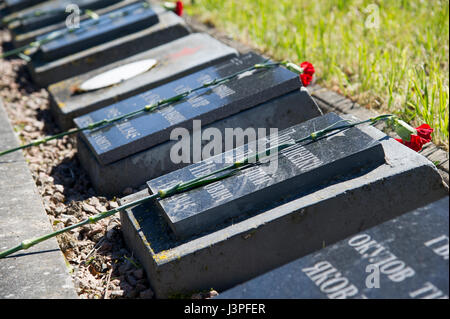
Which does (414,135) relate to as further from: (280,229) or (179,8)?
(179,8)

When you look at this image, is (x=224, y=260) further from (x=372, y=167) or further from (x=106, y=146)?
(x=106, y=146)

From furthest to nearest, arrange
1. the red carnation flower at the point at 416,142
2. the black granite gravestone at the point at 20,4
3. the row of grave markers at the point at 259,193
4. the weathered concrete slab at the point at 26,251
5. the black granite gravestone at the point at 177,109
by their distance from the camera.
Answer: the black granite gravestone at the point at 20,4
the black granite gravestone at the point at 177,109
the red carnation flower at the point at 416,142
the weathered concrete slab at the point at 26,251
the row of grave markers at the point at 259,193

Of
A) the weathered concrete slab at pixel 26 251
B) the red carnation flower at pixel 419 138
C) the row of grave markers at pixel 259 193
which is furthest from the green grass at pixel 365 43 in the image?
the weathered concrete slab at pixel 26 251

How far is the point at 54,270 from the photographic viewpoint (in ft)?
8.38

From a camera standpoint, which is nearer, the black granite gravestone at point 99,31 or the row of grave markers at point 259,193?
the row of grave markers at point 259,193

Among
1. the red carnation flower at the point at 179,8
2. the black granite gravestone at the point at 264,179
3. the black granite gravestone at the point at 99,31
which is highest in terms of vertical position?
the black granite gravestone at the point at 264,179

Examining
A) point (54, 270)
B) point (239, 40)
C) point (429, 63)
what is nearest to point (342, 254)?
point (54, 270)

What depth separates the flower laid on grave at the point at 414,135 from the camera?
288 cm

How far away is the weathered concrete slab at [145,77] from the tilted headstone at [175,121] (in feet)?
1.26

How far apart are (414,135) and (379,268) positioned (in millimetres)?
1060

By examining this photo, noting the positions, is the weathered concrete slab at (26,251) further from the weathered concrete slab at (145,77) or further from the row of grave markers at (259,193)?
the weathered concrete slab at (145,77)

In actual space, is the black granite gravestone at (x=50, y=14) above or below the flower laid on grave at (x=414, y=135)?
below

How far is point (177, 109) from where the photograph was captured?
140 inches

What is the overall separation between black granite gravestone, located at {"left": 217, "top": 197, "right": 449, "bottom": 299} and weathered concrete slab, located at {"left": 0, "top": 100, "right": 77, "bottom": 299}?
2.51 feet
